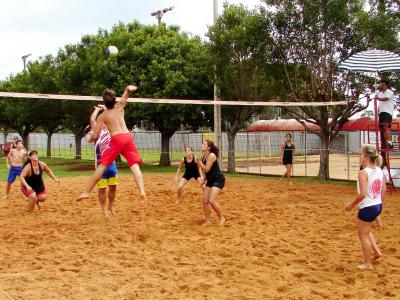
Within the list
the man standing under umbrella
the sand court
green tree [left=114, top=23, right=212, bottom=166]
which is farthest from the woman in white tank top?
green tree [left=114, top=23, right=212, bottom=166]

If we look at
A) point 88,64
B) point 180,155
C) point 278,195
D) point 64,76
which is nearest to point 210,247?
point 278,195

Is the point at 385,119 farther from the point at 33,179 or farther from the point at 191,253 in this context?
the point at 33,179

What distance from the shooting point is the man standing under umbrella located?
11.0 meters

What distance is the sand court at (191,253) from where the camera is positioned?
472 cm

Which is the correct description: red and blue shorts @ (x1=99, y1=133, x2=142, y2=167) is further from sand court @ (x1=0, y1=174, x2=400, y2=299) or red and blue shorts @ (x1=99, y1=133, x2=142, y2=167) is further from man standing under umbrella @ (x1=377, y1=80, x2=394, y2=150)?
man standing under umbrella @ (x1=377, y1=80, x2=394, y2=150)

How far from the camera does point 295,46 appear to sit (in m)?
16.7

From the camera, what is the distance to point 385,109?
11203 mm

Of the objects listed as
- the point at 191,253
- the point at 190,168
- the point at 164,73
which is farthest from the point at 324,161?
the point at 191,253

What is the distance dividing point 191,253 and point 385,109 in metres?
7.12

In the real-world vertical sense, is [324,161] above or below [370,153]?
below

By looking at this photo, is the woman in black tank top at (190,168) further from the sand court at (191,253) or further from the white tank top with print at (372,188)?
the white tank top with print at (372,188)

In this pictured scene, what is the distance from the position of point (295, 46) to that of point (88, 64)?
11.8 metres

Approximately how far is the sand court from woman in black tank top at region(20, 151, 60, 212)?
0.37 m

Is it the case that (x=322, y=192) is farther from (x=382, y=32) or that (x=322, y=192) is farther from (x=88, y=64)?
(x=88, y=64)
